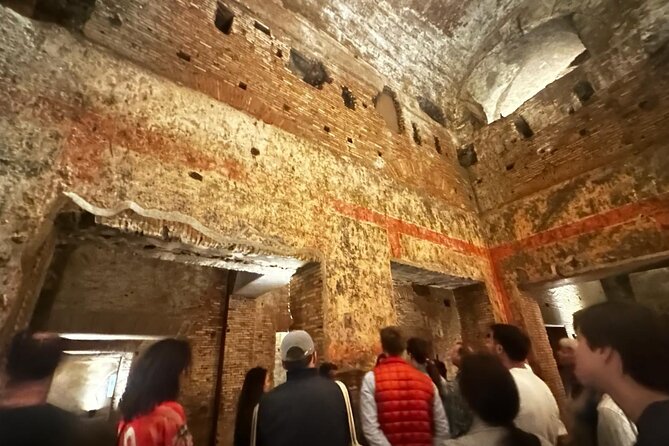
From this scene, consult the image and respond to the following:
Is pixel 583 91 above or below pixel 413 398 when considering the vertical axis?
above

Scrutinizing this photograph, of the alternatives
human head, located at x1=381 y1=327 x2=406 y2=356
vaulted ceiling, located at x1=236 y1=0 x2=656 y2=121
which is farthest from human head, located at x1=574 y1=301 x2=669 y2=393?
vaulted ceiling, located at x1=236 y1=0 x2=656 y2=121

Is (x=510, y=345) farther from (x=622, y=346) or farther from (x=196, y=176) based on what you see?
(x=196, y=176)

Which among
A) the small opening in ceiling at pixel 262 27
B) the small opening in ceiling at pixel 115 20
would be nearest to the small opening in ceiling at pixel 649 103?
the small opening in ceiling at pixel 262 27

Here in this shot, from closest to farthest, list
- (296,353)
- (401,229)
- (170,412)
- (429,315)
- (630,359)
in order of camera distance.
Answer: (630,359), (170,412), (296,353), (401,229), (429,315)

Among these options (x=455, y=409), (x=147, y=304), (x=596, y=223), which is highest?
(x=596, y=223)

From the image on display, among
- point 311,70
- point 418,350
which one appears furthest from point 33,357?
point 311,70

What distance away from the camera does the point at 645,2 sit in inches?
202

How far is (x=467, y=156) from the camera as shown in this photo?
22.3 ft

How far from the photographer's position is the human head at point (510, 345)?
7.36ft

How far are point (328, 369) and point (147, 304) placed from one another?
128 inches

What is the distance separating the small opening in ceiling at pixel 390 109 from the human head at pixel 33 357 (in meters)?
5.28

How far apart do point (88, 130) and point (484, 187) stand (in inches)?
234

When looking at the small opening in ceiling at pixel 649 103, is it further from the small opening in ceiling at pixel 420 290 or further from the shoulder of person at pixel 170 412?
the shoulder of person at pixel 170 412

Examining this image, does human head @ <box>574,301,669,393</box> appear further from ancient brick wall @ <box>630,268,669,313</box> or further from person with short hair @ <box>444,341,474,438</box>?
ancient brick wall @ <box>630,268,669,313</box>
